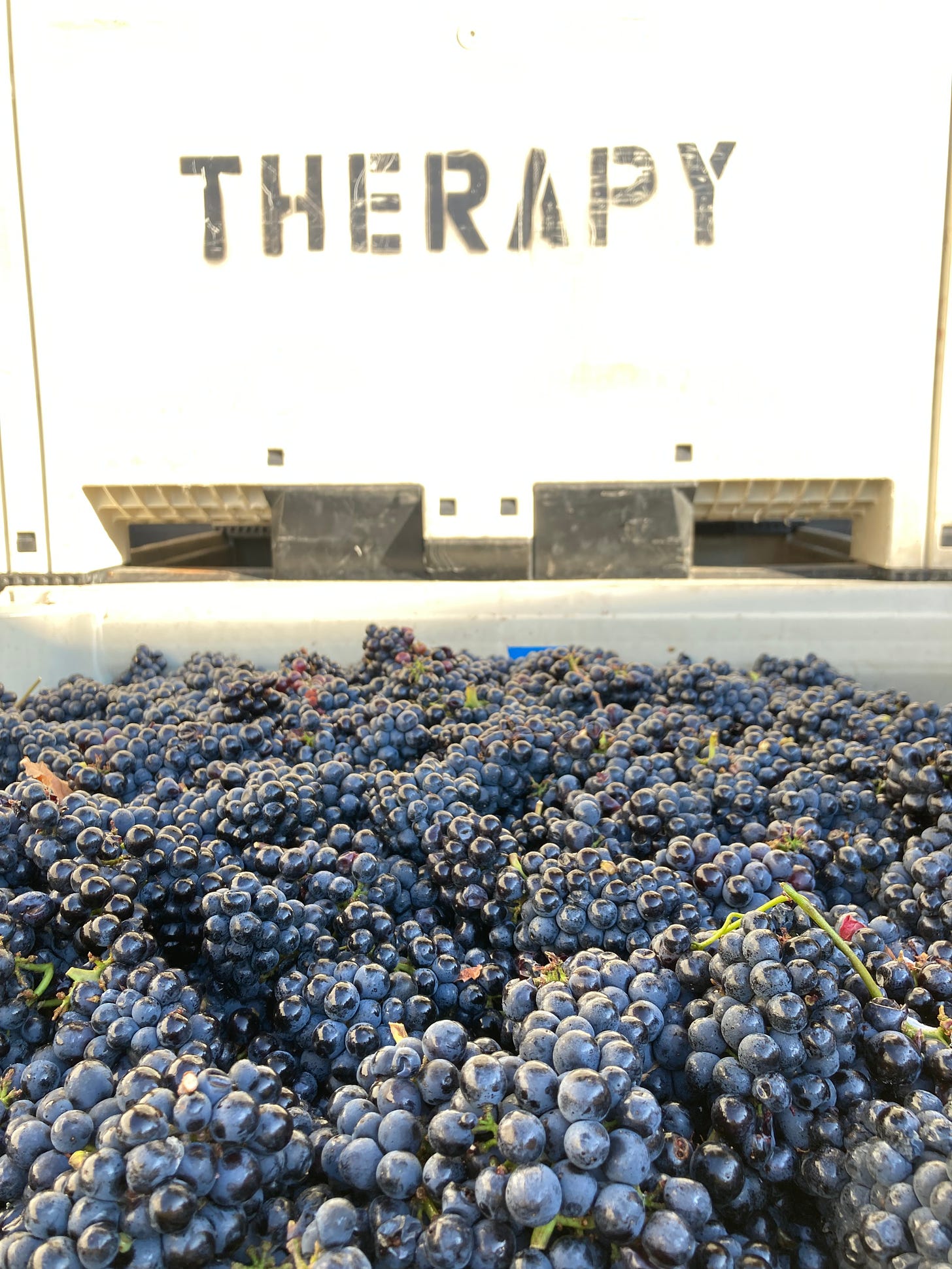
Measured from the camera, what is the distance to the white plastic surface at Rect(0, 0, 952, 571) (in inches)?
64.7

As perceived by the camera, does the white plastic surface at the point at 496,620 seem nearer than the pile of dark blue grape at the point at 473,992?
No

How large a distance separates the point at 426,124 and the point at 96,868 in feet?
5.14

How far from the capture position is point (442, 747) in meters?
1.15

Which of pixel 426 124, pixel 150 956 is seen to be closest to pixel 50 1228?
pixel 150 956

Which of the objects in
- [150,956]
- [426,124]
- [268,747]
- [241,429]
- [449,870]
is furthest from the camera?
[241,429]

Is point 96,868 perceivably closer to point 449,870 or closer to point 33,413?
point 449,870

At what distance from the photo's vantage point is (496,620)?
168 cm

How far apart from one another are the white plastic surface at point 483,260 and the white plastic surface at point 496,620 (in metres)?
0.19

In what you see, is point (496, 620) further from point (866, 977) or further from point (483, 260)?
point (866, 977)

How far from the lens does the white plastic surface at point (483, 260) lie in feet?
5.39

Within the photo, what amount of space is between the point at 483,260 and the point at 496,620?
76cm

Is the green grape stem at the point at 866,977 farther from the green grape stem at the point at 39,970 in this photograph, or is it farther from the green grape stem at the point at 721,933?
the green grape stem at the point at 39,970

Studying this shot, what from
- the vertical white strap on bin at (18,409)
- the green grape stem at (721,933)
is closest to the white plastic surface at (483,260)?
the vertical white strap on bin at (18,409)

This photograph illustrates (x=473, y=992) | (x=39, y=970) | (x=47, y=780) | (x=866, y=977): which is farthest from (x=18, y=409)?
(x=866, y=977)
